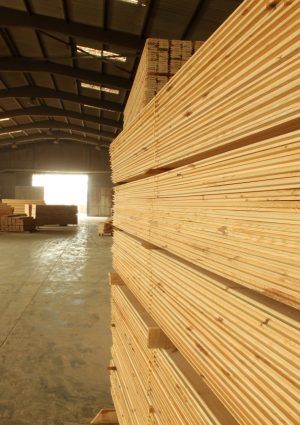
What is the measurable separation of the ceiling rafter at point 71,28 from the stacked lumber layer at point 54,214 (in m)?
9.55

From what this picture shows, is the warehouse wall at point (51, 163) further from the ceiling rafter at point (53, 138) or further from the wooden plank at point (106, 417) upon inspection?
the wooden plank at point (106, 417)

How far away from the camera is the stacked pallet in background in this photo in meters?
0.78

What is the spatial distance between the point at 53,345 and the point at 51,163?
80.8 feet

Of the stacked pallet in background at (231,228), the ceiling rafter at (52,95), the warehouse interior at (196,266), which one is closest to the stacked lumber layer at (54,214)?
the ceiling rafter at (52,95)

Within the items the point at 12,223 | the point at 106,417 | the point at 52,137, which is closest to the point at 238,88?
the point at 106,417

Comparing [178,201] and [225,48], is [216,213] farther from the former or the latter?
[225,48]

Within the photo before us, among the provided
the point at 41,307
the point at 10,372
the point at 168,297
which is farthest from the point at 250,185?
the point at 41,307

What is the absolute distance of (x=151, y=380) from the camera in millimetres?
1688

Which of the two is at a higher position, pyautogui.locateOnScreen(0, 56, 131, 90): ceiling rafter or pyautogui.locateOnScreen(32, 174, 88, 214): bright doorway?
pyautogui.locateOnScreen(0, 56, 131, 90): ceiling rafter

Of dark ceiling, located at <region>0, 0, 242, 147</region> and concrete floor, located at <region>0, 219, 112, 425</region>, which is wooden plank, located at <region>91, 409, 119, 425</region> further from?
dark ceiling, located at <region>0, 0, 242, 147</region>

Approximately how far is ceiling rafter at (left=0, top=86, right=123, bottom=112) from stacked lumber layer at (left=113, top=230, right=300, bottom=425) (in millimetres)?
14650

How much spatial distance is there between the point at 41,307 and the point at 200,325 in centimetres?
407

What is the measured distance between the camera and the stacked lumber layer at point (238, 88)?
2.59 feet

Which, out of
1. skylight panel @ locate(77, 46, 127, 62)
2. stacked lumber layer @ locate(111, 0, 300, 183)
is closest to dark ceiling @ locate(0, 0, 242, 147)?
skylight panel @ locate(77, 46, 127, 62)
